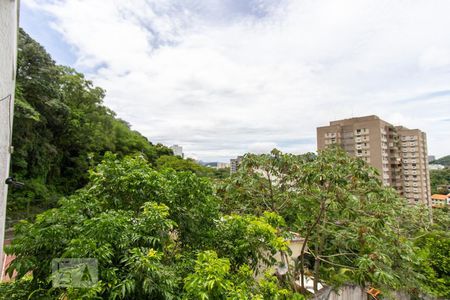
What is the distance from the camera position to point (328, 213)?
5277mm

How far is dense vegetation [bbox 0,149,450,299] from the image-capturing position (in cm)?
199

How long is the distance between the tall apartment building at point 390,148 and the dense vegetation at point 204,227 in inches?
1098

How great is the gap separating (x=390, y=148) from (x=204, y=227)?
3621 centimetres

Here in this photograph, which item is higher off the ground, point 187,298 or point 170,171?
point 170,171

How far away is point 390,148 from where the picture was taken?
31.6 meters

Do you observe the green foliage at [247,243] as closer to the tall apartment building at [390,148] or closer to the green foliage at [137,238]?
the green foliage at [137,238]

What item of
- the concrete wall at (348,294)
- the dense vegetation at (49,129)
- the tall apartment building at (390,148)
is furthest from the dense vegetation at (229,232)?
the tall apartment building at (390,148)

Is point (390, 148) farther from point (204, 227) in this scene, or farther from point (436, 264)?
point (204, 227)

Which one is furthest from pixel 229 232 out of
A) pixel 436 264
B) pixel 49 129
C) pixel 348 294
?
pixel 49 129

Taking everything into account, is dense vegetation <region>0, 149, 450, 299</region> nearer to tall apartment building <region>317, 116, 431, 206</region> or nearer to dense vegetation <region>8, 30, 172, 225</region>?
dense vegetation <region>8, 30, 172, 225</region>

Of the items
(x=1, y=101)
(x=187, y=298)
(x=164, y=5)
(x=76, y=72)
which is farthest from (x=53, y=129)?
(x=187, y=298)

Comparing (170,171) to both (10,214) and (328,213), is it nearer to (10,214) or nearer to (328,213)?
(328,213)

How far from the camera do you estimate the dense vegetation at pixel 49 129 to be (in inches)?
510

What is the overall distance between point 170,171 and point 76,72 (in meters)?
18.0
